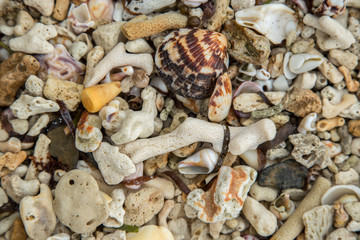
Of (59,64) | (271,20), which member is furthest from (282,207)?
(59,64)

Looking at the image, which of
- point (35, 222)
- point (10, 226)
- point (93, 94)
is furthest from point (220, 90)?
point (10, 226)

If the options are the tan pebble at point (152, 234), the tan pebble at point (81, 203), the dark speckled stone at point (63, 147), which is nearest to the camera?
the tan pebble at point (81, 203)

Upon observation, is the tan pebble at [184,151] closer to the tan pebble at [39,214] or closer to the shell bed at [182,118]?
the shell bed at [182,118]

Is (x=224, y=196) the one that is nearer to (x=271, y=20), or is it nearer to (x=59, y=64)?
(x=271, y=20)

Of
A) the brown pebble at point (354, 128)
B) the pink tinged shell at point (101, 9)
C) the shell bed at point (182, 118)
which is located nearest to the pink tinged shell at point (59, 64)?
the shell bed at point (182, 118)

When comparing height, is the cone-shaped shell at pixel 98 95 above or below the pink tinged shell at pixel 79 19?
below

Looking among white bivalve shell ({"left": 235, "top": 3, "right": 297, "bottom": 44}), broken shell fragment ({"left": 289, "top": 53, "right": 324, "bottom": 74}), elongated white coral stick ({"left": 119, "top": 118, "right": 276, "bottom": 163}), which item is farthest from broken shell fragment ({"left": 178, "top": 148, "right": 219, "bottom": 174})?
white bivalve shell ({"left": 235, "top": 3, "right": 297, "bottom": 44})
